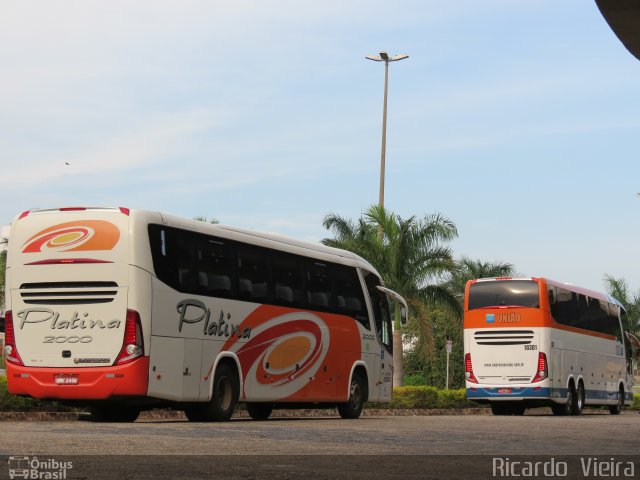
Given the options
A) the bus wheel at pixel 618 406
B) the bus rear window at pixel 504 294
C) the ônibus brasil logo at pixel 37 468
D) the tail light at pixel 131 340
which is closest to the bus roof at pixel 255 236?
the tail light at pixel 131 340

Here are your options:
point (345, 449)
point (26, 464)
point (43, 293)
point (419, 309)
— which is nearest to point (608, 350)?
point (419, 309)

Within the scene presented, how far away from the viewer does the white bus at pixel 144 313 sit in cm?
1803

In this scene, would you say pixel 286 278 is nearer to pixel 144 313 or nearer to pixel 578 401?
pixel 144 313

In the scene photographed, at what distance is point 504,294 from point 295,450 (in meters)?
19.0

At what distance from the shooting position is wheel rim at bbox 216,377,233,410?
20.2m

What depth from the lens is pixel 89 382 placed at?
1798 centimetres

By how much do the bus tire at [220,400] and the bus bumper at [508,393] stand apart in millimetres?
11736

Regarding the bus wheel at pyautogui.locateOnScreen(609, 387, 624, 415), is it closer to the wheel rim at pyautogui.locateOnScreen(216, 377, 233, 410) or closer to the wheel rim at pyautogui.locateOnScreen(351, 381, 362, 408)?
the wheel rim at pyautogui.locateOnScreen(351, 381, 362, 408)

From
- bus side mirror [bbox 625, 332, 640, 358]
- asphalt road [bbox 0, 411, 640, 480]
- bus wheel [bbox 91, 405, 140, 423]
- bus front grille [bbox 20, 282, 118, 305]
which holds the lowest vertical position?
asphalt road [bbox 0, 411, 640, 480]

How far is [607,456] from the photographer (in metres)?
11.8

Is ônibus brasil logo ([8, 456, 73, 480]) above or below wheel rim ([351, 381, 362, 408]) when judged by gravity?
below

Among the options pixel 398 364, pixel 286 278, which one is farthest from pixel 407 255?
pixel 286 278

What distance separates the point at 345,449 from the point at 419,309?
27566mm

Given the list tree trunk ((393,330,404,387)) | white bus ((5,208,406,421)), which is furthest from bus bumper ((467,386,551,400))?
white bus ((5,208,406,421))
